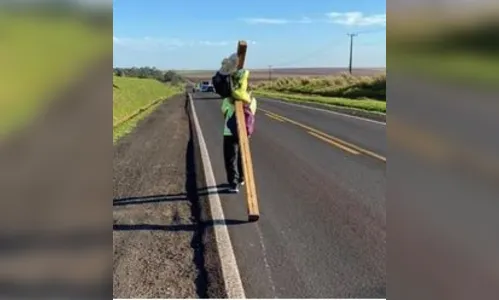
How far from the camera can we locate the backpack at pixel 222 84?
325cm

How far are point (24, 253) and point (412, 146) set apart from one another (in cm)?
81

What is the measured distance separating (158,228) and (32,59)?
236cm

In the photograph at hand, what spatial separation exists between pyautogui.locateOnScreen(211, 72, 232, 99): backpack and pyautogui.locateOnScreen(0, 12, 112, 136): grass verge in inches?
77.8

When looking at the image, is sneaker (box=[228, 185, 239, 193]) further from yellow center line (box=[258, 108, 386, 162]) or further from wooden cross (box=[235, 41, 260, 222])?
yellow center line (box=[258, 108, 386, 162])

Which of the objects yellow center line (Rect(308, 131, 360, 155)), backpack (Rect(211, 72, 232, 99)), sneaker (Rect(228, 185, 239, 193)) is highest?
backpack (Rect(211, 72, 232, 99))

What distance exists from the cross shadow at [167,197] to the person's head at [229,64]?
119 cm

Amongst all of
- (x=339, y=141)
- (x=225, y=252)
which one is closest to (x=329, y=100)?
(x=339, y=141)

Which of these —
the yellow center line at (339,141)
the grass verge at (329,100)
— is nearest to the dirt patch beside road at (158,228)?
the yellow center line at (339,141)

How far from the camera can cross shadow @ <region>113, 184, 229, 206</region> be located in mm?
3984

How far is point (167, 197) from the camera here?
4.33 meters

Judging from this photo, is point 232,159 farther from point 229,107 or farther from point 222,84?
point 222,84

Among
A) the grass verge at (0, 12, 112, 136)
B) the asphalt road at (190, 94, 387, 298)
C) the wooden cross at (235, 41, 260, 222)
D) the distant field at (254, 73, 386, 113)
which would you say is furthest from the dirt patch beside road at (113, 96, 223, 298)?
the distant field at (254, 73, 386, 113)

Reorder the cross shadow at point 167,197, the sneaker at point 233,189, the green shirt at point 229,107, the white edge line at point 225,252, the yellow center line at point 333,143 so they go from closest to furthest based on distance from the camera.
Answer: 1. the white edge line at point 225,252
2. the green shirt at point 229,107
3. the cross shadow at point 167,197
4. the sneaker at point 233,189
5. the yellow center line at point 333,143

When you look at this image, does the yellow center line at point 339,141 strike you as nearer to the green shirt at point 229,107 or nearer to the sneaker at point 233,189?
the sneaker at point 233,189
